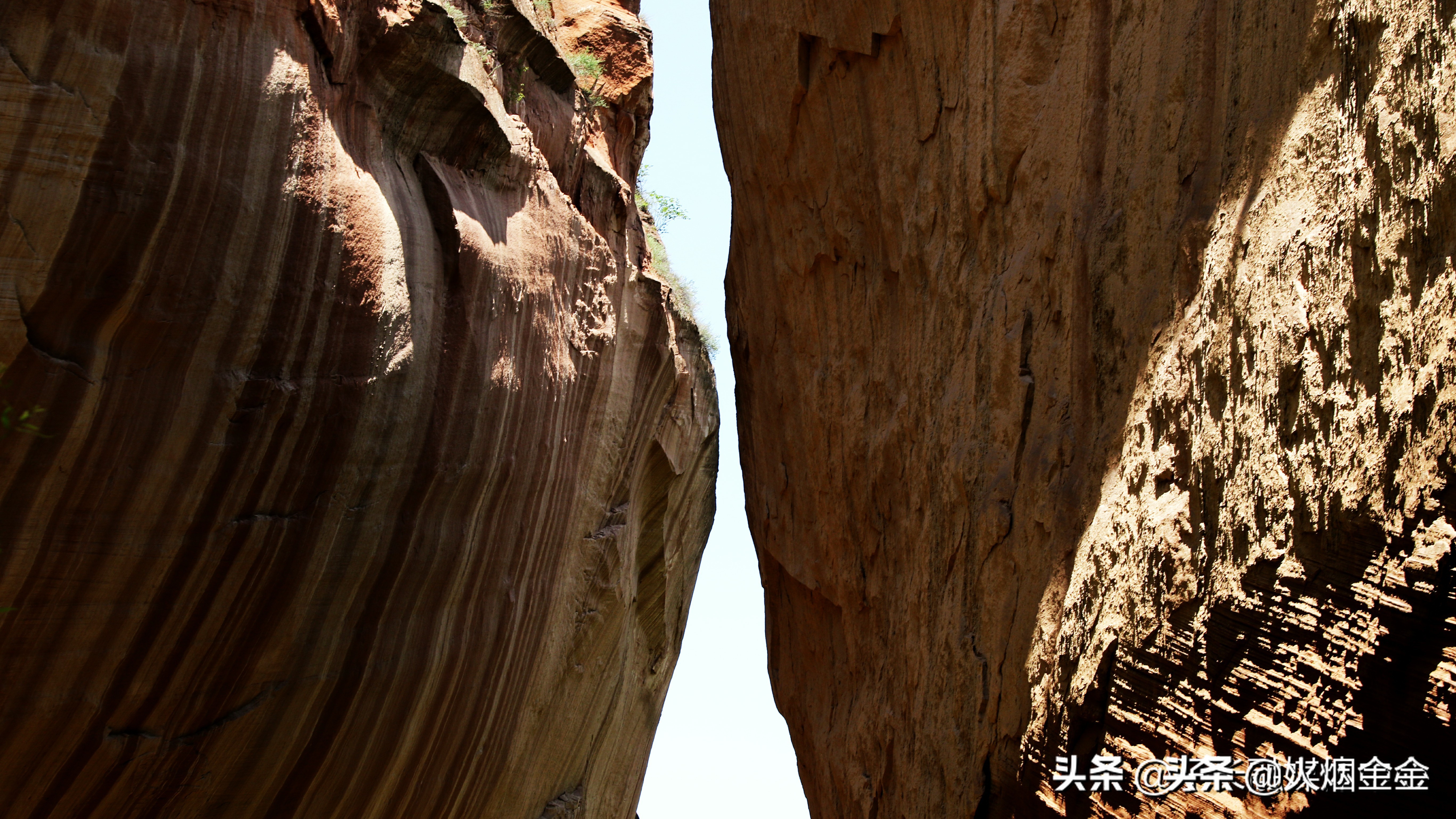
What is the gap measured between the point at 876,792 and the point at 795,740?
1.82 m

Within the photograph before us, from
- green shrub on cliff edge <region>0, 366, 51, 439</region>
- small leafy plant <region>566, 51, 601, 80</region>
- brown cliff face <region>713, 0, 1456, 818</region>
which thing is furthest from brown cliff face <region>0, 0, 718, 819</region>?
brown cliff face <region>713, 0, 1456, 818</region>

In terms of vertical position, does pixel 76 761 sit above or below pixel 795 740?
below

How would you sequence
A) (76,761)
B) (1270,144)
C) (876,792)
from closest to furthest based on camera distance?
(1270,144)
(76,761)
(876,792)

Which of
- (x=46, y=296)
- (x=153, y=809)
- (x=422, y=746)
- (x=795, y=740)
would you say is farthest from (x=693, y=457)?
(x=46, y=296)

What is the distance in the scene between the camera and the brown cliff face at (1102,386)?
3225 millimetres

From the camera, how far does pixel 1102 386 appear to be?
4.78 metres

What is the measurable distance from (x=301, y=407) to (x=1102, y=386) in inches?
157

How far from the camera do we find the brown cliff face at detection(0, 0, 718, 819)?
178 inches

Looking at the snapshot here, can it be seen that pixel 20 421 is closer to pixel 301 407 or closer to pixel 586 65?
pixel 301 407

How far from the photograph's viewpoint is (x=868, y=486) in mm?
6957

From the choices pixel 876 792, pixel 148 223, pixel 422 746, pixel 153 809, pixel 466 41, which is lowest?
pixel 153 809

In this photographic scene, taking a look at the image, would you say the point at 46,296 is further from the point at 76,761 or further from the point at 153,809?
the point at 153,809

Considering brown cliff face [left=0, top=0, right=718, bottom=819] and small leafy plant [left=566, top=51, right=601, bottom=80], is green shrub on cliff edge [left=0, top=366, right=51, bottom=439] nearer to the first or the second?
brown cliff face [left=0, top=0, right=718, bottom=819]

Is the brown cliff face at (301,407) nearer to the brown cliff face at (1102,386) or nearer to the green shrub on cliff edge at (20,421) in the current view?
the green shrub on cliff edge at (20,421)
